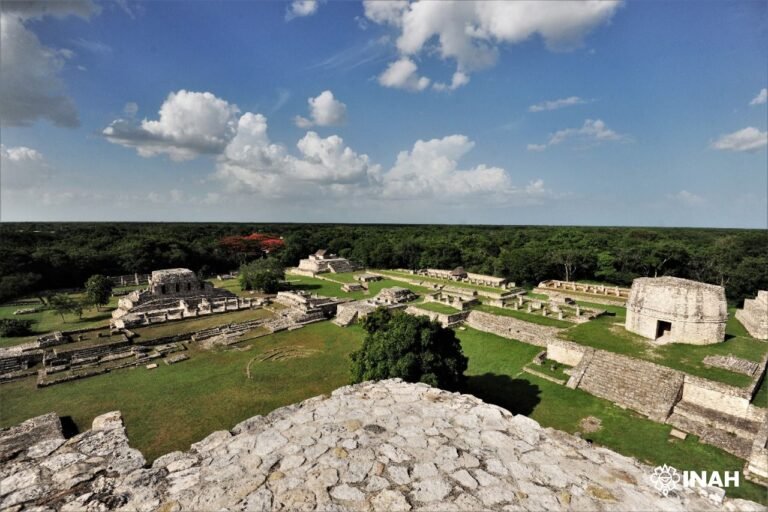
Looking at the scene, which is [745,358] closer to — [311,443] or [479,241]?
[311,443]

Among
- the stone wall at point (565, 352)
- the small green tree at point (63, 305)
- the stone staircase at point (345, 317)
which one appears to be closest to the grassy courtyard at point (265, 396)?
the stone wall at point (565, 352)

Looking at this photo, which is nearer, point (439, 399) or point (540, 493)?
point (540, 493)

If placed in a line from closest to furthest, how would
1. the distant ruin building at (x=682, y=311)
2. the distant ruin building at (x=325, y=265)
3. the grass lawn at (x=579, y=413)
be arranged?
the grass lawn at (x=579, y=413) → the distant ruin building at (x=682, y=311) → the distant ruin building at (x=325, y=265)

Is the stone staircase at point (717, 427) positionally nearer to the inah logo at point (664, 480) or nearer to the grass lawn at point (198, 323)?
the inah logo at point (664, 480)

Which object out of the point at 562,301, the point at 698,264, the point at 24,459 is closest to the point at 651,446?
the point at 24,459

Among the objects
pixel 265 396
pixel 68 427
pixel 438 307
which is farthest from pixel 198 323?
pixel 438 307

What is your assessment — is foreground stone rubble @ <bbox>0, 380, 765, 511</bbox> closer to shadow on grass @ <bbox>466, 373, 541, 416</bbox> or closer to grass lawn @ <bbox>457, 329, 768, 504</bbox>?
grass lawn @ <bbox>457, 329, 768, 504</bbox>
